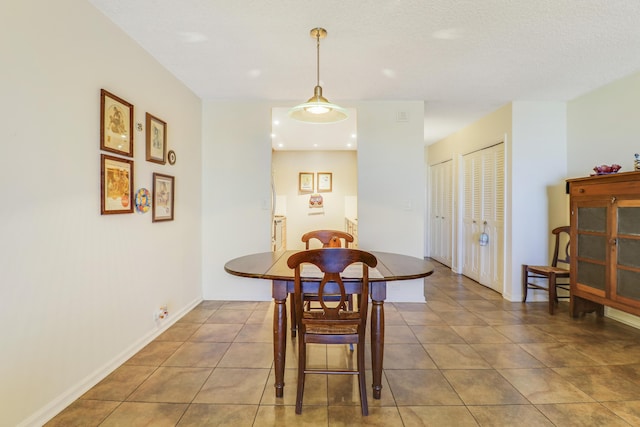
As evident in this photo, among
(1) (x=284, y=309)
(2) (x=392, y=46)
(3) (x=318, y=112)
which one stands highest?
(2) (x=392, y=46)

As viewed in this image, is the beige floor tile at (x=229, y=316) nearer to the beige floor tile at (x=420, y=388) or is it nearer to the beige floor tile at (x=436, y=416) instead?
the beige floor tile at (x=420, y=388)

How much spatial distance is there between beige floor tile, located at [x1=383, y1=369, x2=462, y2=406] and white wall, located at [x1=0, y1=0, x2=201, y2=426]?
6.21 feet

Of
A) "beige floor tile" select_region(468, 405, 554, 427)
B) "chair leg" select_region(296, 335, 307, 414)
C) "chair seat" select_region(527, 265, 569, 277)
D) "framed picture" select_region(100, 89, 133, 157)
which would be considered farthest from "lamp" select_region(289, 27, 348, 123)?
"chair seat" select_region(527, 265, 569, 277)

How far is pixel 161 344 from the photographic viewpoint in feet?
8.16

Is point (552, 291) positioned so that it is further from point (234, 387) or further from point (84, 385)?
point (84, 385)

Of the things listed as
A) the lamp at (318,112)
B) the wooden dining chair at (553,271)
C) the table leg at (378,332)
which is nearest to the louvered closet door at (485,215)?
the wooden dining chair at (553,271)

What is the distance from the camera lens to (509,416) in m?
1.64

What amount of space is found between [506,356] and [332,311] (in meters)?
1.53

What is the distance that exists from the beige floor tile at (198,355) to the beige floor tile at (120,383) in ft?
0.52

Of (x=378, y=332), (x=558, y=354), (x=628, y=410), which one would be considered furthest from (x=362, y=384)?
(x=558, y=354)

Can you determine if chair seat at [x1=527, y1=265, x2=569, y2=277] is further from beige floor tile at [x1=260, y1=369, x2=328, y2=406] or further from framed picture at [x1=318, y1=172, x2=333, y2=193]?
framed picture at [x1=318, y1=172, x2=333, y2=193]

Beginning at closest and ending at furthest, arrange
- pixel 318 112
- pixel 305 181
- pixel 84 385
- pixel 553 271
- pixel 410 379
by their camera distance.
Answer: pixel 84 385 → pixel 410 379 → pixel 318 112 → pixel 553 271 → pixel 305 181

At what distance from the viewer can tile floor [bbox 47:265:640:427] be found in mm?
1637

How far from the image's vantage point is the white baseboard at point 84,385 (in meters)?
1.55
